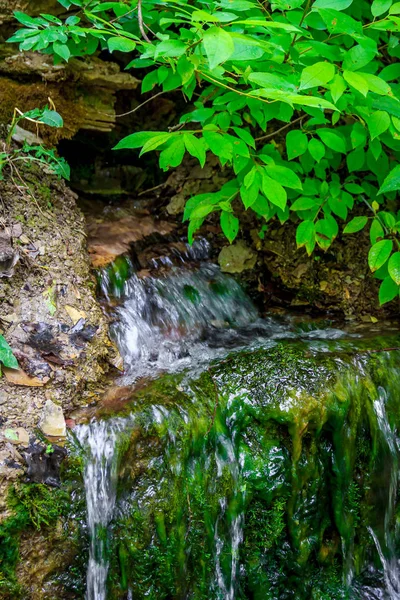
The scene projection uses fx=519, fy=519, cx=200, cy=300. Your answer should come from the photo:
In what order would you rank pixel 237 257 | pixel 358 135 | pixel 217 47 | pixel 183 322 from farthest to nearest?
pixel 237 257, pixel 183 322, pixel 358 135, pixel 217 47

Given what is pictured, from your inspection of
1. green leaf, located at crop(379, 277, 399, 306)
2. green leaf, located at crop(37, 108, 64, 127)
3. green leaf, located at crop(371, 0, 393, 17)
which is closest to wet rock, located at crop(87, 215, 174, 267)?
green leaf, located at crop(37, 108, 64, 127)

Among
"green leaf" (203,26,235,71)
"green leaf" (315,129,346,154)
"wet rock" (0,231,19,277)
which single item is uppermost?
"green leaf" (203,26,235,71)

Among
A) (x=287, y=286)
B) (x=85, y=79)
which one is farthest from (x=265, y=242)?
(x=85, y=79)

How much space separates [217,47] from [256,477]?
74.2 inches

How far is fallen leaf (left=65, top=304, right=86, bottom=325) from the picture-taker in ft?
8.79

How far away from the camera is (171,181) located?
14.1 ft

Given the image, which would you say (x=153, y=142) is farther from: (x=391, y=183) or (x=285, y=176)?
(x=391, y=183)

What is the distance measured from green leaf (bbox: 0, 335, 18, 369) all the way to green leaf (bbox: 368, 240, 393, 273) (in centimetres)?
186

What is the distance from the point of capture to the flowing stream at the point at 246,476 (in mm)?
2285

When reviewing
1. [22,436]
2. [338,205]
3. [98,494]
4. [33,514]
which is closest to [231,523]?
[98,494]

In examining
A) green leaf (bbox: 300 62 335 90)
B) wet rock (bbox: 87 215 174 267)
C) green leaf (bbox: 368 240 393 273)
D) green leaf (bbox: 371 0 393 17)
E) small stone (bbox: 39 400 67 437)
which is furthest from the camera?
wet rock (bbox: 87 215 174 267)

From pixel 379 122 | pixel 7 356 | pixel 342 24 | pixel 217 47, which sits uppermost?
pixel 342 24

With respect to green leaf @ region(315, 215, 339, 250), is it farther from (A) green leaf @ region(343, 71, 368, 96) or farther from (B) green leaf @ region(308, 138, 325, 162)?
(A) green leaf @ region(343, 71, 368, 96)

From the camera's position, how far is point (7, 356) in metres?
2.21
